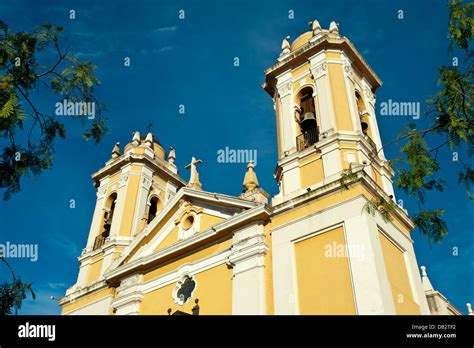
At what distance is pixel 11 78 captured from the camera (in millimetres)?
5930

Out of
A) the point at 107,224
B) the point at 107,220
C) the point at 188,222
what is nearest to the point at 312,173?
the point at 188,222

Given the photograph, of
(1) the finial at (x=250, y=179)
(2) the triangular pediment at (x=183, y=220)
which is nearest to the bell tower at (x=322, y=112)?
(2) the triangular pediment at (x=183, y=220)

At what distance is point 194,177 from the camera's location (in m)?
17.5

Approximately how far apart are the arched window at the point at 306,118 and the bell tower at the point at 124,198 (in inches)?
269

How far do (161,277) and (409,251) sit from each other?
7453 mm

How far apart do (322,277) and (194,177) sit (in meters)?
7.65

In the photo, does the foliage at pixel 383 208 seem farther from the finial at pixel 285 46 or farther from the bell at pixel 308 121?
the finial at pixel 285 46

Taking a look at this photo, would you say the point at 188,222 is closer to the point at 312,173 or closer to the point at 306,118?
the point at 312,173

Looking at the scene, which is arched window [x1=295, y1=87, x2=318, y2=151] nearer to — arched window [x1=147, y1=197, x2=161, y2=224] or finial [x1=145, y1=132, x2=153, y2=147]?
arched window [x1=147, y1=197, x2=161, y2=224]

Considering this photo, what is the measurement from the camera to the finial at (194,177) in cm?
1712

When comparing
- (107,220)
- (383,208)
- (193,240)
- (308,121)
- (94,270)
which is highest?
(308,121)

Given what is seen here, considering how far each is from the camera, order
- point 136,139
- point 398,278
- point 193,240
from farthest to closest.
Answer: point 136,139 → point 193,240 → point 398,278
